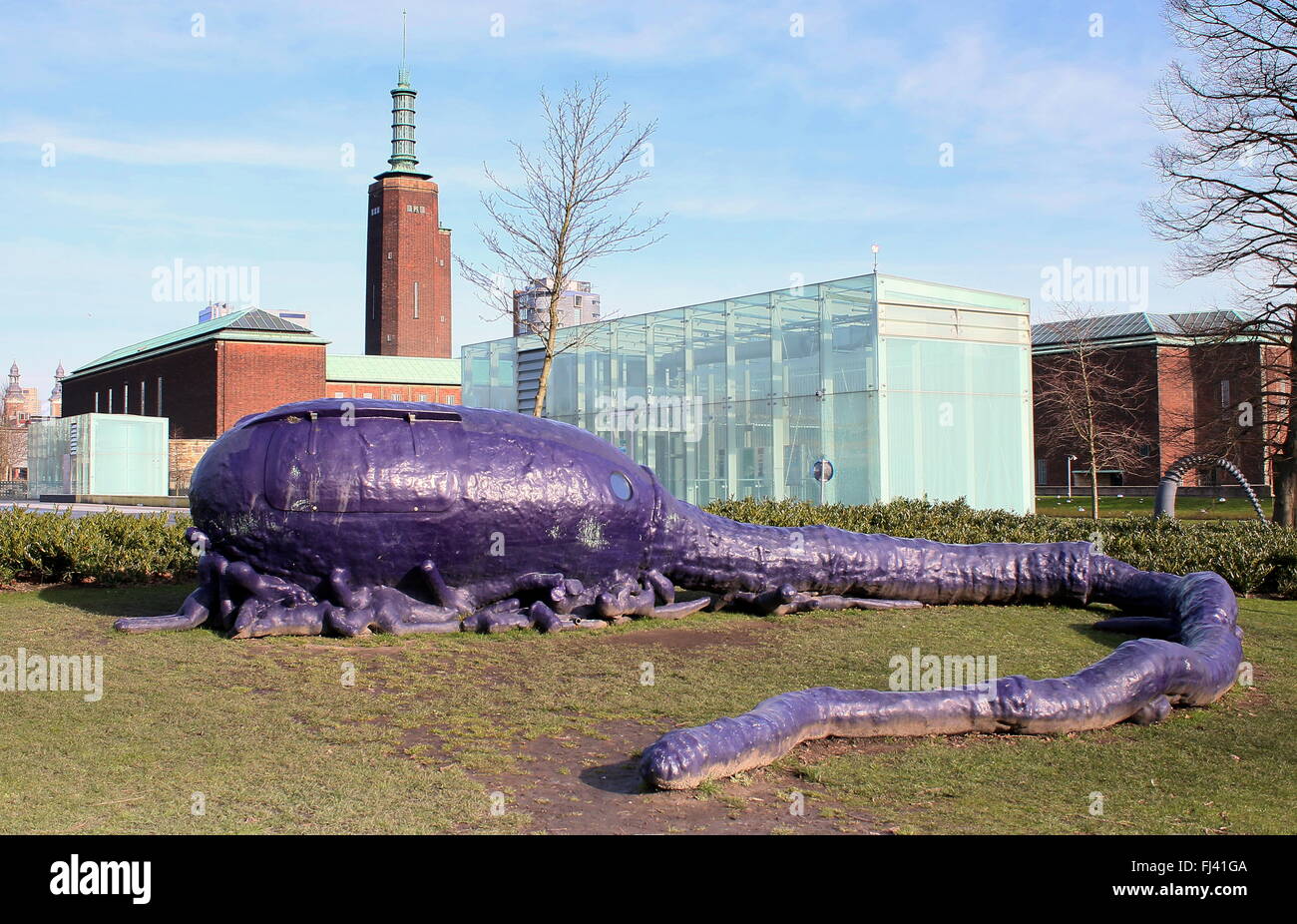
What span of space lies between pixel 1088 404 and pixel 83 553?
23825 mm

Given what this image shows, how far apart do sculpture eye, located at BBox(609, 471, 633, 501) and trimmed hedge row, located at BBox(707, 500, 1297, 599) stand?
17.7 feet

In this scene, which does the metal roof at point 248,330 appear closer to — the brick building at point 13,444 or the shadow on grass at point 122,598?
the brick building at point 13,444

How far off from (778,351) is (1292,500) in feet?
33.5

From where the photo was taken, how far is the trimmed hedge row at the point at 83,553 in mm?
11984

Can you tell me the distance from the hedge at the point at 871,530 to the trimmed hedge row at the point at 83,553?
1 cm

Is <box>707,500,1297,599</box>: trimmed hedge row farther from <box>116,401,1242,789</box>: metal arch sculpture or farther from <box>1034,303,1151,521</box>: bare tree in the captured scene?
<box>1034,303,1151,521</box>: bare tree

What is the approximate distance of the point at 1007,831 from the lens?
14.5ft

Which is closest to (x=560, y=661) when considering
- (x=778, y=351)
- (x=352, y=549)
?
(x=352, y=549)

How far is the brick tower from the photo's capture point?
71938 mm

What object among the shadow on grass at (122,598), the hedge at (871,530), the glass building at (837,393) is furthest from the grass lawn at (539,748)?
the glass building at (837,393)

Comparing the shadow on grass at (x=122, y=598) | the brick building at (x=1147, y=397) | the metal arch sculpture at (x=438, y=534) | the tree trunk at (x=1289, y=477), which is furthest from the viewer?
the brick building at (x=1147, y=397)

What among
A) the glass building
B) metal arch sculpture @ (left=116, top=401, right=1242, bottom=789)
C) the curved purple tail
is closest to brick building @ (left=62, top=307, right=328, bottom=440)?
the glass building

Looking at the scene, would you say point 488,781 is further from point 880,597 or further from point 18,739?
point 880,597

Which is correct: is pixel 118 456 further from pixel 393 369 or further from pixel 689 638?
pixel 689 638
